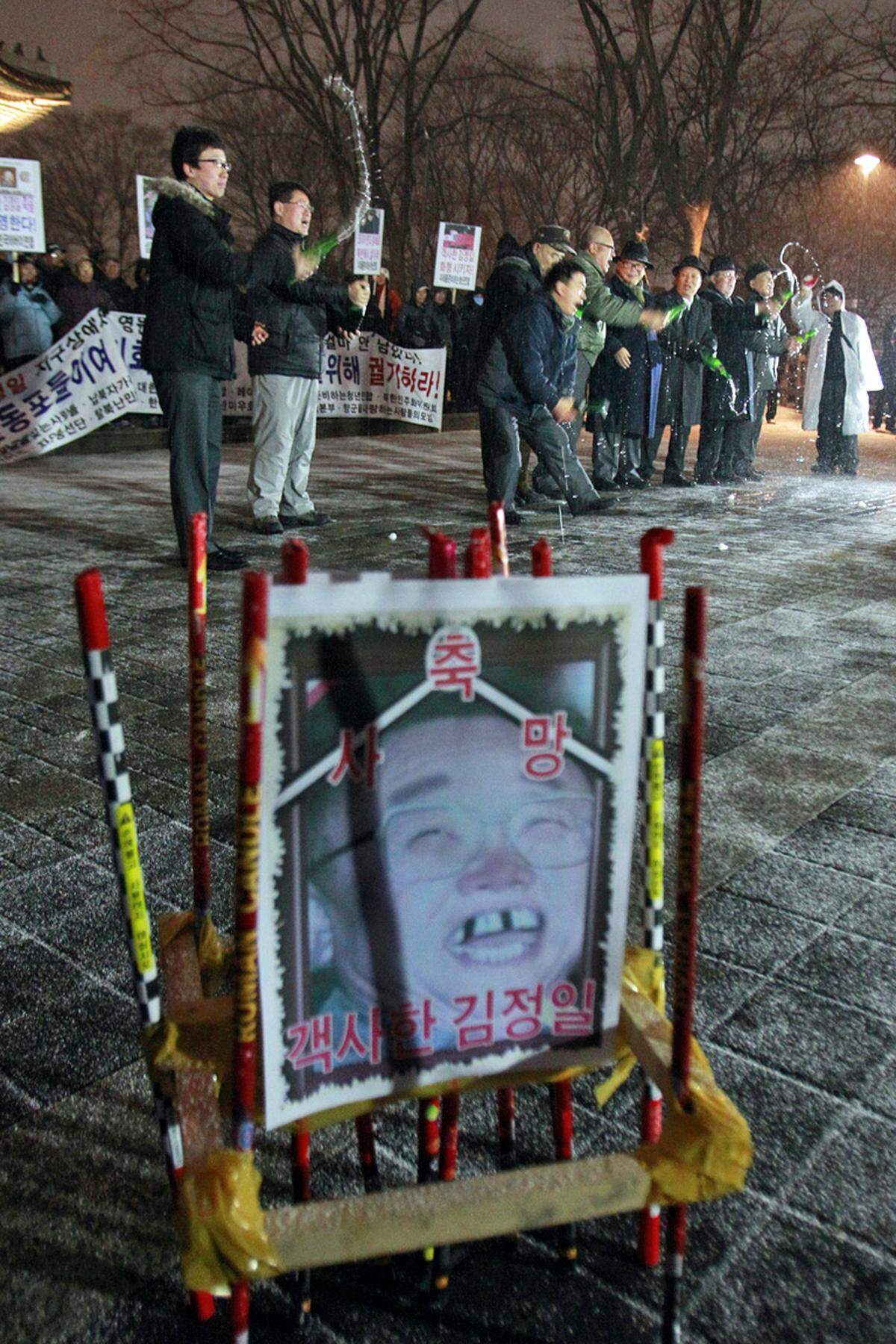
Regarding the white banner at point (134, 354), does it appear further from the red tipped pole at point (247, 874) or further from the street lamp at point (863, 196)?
the street lamp at point (863, 196)

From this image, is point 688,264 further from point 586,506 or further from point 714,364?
point 586,506

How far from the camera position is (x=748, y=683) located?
497 centimetres

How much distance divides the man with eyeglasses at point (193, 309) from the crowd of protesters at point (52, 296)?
20.2 feet

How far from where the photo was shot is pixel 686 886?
1.53 metres

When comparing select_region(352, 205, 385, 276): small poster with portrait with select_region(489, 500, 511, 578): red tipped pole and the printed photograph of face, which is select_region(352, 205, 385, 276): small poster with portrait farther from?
the printed photograph of face

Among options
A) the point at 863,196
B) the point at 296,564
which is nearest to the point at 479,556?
the point at 296,564

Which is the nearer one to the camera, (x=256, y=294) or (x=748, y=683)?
(x=748, y=683)

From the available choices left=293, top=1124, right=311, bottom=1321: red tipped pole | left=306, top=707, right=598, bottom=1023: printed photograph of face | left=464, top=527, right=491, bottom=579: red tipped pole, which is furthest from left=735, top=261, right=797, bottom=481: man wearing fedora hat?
left=293, top=1124, right=311, bottom=1321: red tipped pole

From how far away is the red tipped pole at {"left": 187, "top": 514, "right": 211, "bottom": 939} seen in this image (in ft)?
6.17

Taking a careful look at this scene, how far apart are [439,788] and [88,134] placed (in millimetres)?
43636

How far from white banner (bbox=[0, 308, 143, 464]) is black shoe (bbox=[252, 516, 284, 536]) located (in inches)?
192

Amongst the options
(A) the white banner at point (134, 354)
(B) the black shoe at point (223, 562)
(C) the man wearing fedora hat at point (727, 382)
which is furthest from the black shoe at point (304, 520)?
(C) the man wearing fedora hat at point (727, 382)

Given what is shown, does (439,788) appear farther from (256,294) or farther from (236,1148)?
(256,294)

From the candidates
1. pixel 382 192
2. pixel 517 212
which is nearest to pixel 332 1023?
pixel 382 192
